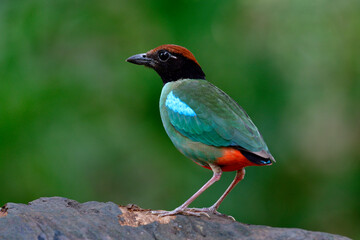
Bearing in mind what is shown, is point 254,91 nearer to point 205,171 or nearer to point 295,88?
point 295,88

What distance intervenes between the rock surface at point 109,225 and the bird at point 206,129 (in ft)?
0.81

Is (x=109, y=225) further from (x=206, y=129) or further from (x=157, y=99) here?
(x=157, y=99)

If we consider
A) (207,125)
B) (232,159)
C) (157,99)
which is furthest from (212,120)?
(157,99)

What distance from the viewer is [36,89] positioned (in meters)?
8.27

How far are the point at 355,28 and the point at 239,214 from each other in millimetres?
3302

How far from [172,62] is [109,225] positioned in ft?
7.74

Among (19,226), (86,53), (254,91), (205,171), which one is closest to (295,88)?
(254,91)

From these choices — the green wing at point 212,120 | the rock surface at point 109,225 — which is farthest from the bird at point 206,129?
the rock surface at point 109,225

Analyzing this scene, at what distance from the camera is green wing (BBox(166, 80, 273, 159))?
5.54 m

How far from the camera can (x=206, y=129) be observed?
5.71m

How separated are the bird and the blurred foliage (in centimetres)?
183

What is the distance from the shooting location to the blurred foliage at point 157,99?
7852 mm

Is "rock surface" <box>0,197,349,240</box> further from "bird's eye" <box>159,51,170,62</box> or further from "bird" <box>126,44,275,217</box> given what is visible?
"bird's eye" <box>159,51,170,62</box>

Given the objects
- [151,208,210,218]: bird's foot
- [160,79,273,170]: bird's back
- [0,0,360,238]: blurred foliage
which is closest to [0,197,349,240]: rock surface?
[151,208,210,218]: bird's foot
